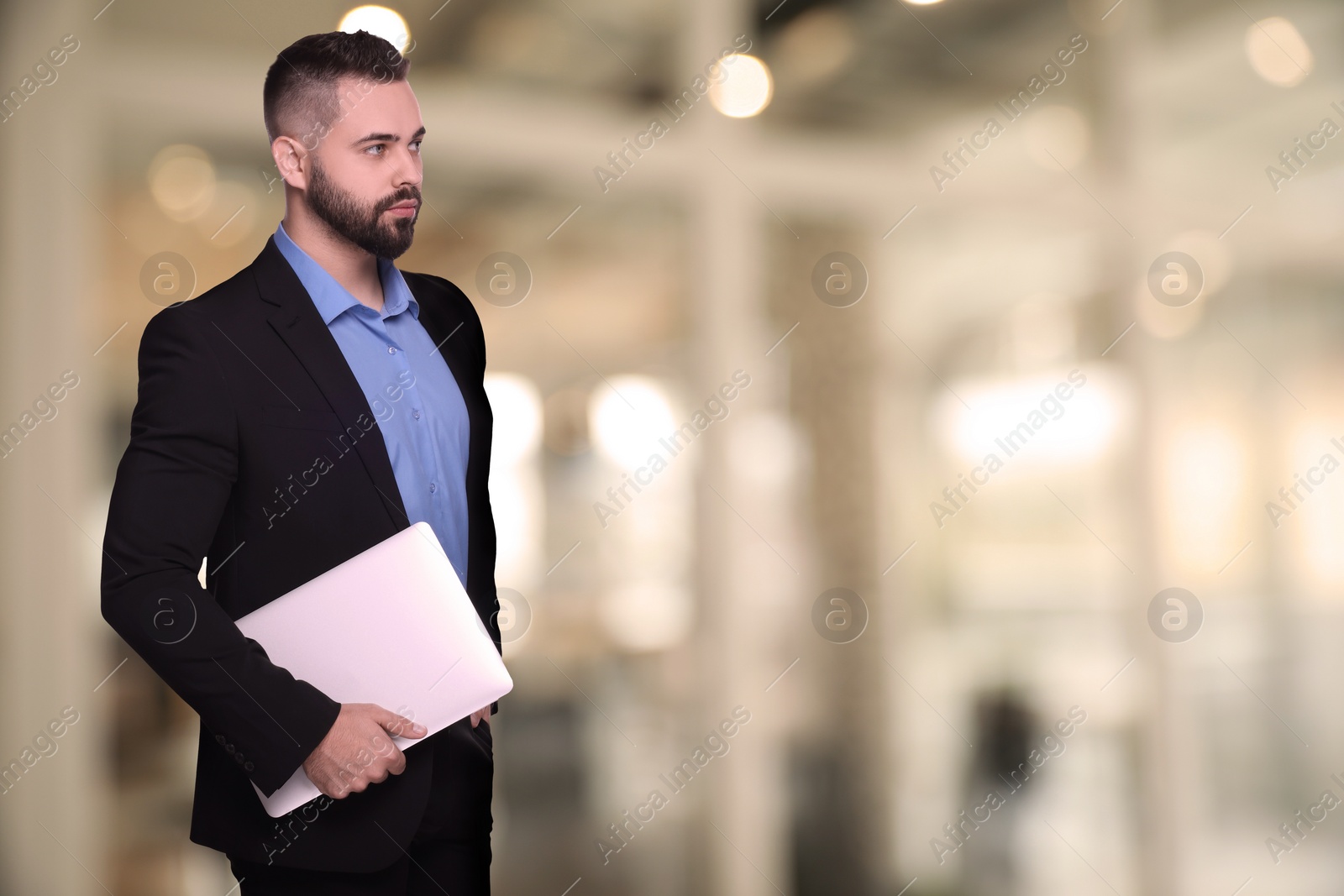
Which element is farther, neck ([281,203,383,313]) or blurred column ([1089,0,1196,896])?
blurred column ([1089,0,1196,896])

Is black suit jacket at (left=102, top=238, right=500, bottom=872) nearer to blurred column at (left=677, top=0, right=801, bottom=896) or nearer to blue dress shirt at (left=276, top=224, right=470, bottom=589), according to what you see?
blue dress shirt at (left=276, top=224, right=470, bottom=589)

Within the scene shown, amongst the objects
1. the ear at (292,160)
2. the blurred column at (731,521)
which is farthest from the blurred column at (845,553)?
the ear at (292,160)

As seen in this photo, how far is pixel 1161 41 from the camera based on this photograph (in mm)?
3777

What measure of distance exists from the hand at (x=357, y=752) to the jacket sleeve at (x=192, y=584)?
0.01 metres

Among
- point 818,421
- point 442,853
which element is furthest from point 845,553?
point 442,853

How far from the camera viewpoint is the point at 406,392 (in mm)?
989

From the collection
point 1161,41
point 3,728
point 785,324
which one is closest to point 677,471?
point 785,324

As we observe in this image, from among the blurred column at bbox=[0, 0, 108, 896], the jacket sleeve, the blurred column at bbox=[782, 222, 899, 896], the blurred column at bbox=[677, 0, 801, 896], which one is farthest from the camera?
the blurred column at bbox=[782, 222, 899, 896]

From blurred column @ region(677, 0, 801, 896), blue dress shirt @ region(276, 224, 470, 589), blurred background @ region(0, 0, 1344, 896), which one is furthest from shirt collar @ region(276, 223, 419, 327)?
blurred column @ region(677, 0, 801, 896)

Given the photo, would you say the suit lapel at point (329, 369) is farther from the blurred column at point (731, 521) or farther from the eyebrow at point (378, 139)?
the blurred column at point (731, 521)

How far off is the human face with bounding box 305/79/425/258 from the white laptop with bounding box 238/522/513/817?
29cm

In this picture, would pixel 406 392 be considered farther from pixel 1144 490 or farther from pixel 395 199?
pixel 1144 490

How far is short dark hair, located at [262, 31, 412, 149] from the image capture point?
945 millimetres

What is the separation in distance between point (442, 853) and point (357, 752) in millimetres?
178
